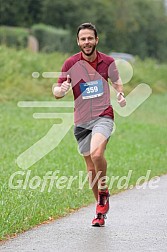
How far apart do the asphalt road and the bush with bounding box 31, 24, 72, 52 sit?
3743cm

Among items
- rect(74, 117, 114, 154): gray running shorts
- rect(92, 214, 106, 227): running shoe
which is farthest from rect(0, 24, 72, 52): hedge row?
rect(92, 214, 106, 227): running shoe

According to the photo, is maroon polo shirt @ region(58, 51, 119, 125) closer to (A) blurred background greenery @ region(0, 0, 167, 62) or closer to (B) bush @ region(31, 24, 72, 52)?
(A) blurred background greenery @ region(0, 0, 167, 62)

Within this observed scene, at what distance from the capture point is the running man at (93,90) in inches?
340

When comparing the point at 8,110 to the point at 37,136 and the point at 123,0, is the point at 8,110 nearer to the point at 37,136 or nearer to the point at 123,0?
the point at 37,136

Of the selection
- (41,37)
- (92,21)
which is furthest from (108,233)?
(92,21)

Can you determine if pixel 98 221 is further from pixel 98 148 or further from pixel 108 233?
pixel 98 148

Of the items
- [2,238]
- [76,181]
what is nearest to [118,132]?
[76,181]

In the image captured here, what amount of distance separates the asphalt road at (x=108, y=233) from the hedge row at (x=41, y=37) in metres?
31.1

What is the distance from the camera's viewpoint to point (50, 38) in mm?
49781

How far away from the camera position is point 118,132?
21531mm

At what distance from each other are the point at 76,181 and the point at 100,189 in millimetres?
3608

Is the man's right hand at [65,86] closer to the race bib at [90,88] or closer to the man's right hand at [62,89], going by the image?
the man's right hand at [62,89]

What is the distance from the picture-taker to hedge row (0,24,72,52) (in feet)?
136

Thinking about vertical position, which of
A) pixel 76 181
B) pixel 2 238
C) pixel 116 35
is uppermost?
pixel 2 238
